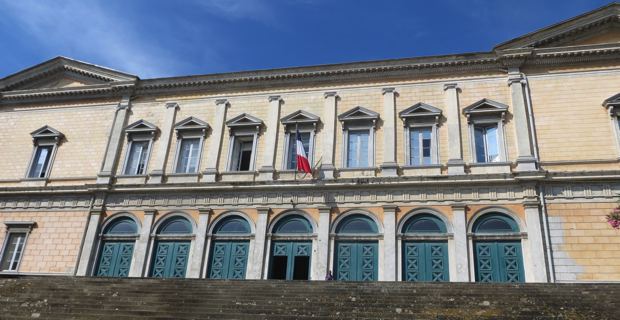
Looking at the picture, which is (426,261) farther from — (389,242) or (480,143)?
(480,143)

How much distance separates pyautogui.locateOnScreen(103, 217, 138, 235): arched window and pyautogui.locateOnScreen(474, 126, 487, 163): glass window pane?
12.6 metres

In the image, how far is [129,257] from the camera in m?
18.3

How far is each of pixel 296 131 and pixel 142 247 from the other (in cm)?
697

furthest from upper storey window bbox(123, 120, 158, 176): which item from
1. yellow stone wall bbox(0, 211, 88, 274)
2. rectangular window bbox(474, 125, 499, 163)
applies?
rectangular window bbox(474, 125, 499, 163)

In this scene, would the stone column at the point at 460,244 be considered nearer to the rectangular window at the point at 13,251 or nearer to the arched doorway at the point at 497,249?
the arched doorway at the point at 497,249

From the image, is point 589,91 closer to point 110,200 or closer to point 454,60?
point 454,60

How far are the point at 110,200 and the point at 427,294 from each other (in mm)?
12890

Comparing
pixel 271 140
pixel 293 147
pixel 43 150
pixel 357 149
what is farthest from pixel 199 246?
pixel 43 150

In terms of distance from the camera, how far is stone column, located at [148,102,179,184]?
A: 19.3m

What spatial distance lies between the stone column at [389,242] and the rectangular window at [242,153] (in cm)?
570

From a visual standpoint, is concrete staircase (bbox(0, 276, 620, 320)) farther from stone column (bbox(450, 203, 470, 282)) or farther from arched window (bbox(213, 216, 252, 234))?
arched window (bbox(213, 216, 252, 234))

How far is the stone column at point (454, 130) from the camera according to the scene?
55.2 ft

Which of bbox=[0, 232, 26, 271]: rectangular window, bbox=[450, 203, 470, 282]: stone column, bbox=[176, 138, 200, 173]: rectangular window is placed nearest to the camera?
bbox=[450, 203, 470, 282]: stone column

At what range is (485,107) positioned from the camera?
17.7 m
